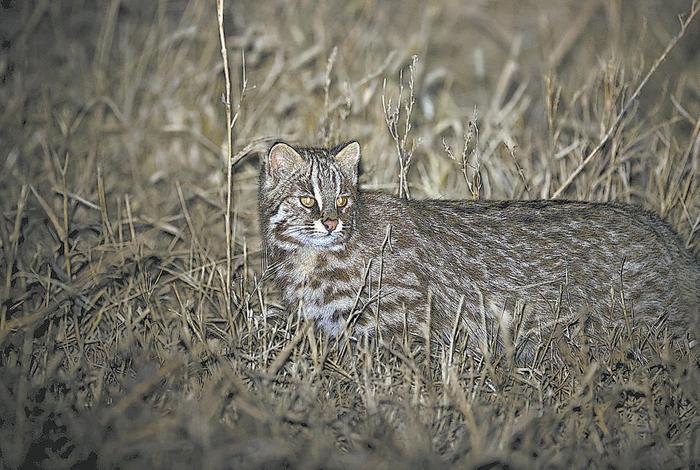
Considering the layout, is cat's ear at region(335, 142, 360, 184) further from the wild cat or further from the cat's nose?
the cat's nose

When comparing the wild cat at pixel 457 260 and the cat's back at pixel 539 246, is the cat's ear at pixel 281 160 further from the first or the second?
the cat's back at pixel 539 246

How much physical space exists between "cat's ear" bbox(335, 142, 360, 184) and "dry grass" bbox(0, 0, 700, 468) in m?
0.66

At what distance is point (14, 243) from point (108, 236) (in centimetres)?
105

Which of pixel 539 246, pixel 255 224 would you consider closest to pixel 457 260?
pixel 539 246

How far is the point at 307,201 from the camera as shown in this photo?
232 inches

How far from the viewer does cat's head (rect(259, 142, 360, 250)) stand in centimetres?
586

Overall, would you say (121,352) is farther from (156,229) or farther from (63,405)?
(156,229)

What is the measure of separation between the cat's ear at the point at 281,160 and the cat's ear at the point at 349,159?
29 centimetres

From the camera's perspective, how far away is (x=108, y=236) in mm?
7363

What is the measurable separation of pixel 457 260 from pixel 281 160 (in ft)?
4.54

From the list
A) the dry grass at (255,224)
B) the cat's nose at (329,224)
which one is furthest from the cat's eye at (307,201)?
the dry grass at (255,224)

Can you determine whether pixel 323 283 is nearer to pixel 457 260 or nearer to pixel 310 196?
pixel 310 196

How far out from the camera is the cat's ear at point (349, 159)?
6.16 metres

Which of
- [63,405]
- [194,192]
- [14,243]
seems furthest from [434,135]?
[63,405]
